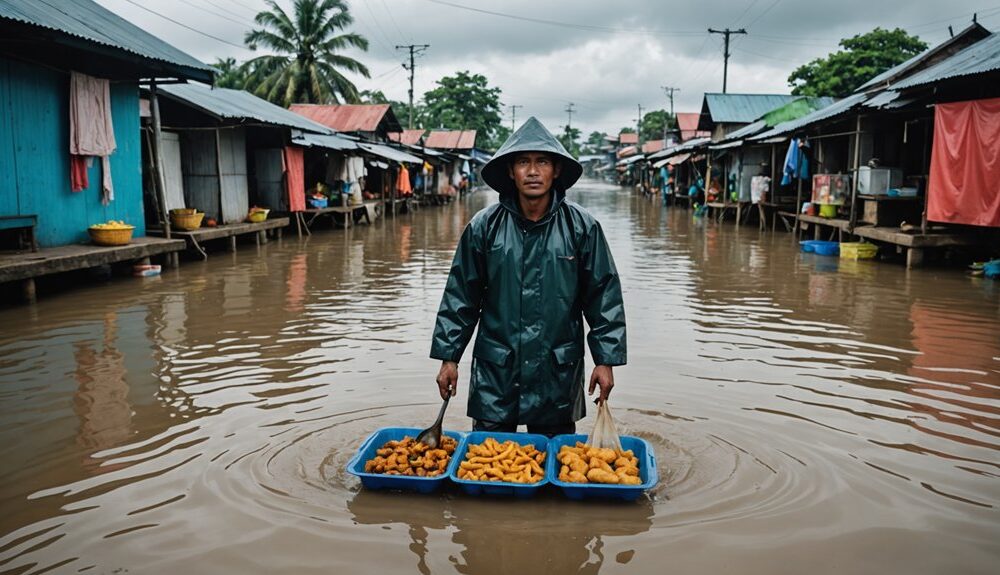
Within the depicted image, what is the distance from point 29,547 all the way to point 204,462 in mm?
1082

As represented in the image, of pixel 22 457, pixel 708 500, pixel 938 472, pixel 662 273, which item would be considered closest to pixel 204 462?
pixel 22 457

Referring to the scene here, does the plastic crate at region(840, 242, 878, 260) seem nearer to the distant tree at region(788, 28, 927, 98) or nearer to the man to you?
the man

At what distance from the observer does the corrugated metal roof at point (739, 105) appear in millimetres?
32312

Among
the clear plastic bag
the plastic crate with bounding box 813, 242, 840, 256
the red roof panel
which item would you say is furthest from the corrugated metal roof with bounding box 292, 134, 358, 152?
the clear plastic bag

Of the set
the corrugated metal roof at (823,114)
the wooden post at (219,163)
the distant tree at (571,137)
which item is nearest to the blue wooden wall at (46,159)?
the wooden post at (219,163)

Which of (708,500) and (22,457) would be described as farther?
(22,457)

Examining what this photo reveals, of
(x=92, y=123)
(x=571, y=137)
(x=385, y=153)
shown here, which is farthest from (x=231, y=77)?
(x=571, y=137)

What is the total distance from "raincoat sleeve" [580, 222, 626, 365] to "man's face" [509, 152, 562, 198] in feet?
1.06

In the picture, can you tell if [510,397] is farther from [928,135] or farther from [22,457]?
[928,135]

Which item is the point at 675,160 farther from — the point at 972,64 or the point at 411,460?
the point at 411,460

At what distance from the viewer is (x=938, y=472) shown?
414 centimetres

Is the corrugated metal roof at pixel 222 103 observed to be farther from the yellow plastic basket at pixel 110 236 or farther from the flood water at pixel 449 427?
the flood water at pixel 449 427

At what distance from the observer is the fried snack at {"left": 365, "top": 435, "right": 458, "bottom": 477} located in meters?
3.78

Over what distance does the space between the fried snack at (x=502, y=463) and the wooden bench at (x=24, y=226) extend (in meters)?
8.29
